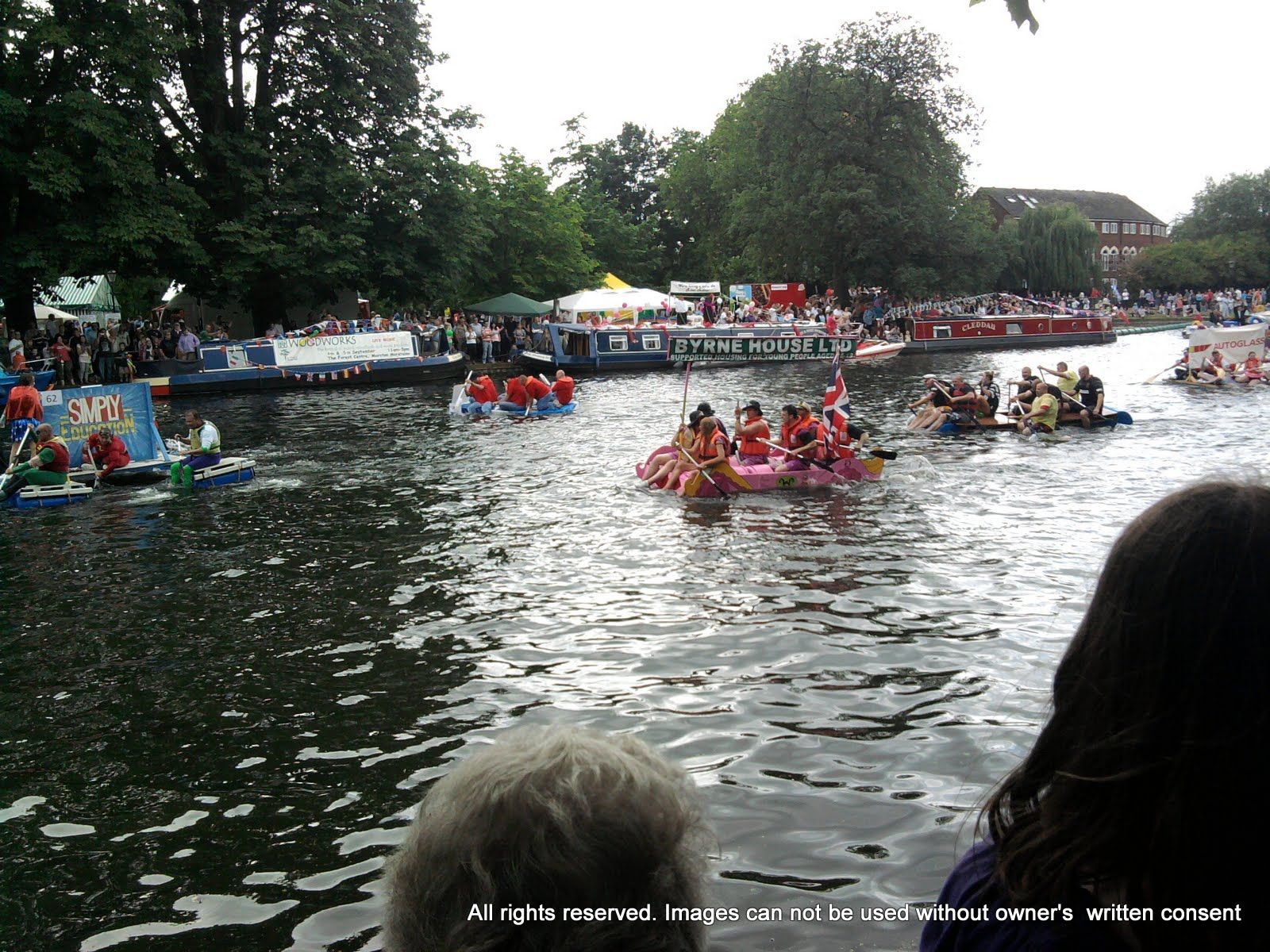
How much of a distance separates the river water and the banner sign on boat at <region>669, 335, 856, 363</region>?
1006 cm

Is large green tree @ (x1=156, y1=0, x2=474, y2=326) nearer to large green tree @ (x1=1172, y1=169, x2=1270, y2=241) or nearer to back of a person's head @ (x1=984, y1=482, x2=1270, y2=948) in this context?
back of a person's head @ (x1=984, y1=482, x2=1270, y2=948)

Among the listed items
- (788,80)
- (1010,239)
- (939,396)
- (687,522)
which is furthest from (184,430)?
(1010,239)

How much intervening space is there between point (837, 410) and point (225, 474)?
10.3 m

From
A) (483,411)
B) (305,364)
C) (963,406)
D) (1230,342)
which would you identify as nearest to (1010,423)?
(963,406)

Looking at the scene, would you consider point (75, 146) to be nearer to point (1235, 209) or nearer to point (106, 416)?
point (106, 416)

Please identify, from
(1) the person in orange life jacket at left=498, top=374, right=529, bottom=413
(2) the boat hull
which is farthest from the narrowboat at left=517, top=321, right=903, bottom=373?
(1) the person in orange life jacket at left=498, top=374, right=529, bottom=413

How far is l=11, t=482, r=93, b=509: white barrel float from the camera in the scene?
53.4ft

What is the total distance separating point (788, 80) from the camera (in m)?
57.3

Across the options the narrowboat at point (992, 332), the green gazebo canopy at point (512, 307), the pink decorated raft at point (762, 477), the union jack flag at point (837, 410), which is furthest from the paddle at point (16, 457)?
the narrowboat at point (992, 332)

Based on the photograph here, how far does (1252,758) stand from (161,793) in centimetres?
644

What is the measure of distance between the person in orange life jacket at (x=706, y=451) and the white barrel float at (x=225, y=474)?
24.6 feet

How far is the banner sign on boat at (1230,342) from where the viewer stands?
32.6m

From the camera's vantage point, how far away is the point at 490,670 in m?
8.42

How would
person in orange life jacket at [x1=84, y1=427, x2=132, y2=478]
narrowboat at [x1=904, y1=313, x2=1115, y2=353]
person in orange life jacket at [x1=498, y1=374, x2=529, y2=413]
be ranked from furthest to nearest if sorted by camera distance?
narrowboat at [x1=904, y1=313, x2=1115, y2=353]
person in orange life jacket at [x1=498, y1=374, x2=529, y2=413]
person in orange life jacket at [x1=84, y1=427, x2=132, y2=478]
